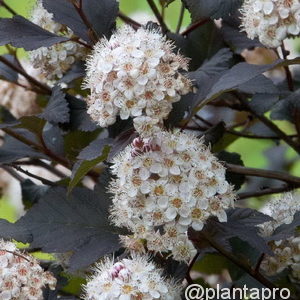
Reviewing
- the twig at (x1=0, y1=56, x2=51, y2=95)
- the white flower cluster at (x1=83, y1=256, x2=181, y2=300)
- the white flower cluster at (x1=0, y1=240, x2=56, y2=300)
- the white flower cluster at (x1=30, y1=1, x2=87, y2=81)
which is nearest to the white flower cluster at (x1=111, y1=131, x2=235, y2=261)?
the white flower cluster at (x1=83, y1=256, x2=181, y2=300)

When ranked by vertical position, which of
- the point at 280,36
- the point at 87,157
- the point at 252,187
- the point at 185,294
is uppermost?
the point at 280,36

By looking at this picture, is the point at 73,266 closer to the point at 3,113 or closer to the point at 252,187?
the point at 3,113

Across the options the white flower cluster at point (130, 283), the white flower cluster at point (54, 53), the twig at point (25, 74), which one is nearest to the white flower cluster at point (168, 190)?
the white flower cluster at point (130, 283)

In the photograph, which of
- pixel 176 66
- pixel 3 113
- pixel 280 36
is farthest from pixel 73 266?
pixel 3 113

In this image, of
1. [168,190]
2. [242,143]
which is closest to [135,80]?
[168,190]

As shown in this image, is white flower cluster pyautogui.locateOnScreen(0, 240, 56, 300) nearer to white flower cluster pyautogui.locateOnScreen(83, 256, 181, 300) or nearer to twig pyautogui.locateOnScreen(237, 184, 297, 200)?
white flower cluster pyautogui.locateOnScreen(83, 256, 181, 300)

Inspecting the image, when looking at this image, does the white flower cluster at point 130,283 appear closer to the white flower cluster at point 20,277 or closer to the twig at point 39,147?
the white flower cluster at point 20,277

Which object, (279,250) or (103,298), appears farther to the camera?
(279,250)
